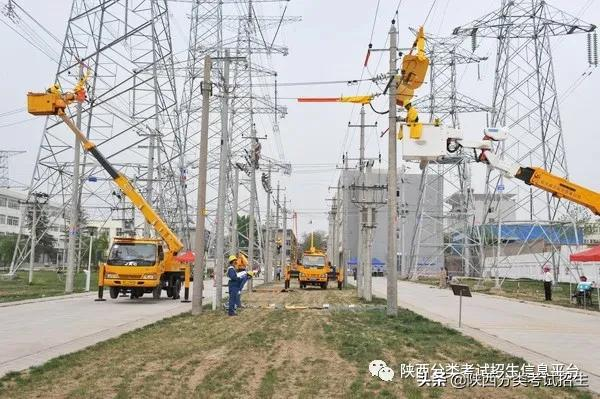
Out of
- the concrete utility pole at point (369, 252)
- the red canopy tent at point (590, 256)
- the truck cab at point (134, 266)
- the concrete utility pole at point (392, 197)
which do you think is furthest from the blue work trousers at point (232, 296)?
the red canopy tent at point (590, 256)

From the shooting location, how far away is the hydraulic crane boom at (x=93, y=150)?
85.8 ft

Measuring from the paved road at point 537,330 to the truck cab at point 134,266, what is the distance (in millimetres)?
11493

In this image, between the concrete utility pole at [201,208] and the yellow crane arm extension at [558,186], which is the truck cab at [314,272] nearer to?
the concrete utility pole at [201,208]

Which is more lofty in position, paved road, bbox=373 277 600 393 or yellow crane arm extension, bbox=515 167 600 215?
yellow crane arm extension, bbox=515 167 600 215

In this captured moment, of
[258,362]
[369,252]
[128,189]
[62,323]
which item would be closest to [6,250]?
[128,189]

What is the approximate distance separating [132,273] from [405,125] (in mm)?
13738

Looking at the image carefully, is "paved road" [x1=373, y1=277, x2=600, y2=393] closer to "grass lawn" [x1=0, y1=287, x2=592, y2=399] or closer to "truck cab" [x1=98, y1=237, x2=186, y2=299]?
"grass lawn" [x1=0, y1=287, x2=592, y2=399]

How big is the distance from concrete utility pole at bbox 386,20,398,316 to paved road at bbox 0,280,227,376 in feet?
23.6

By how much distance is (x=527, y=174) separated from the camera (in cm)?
1966

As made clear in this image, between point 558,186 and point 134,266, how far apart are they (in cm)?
1680

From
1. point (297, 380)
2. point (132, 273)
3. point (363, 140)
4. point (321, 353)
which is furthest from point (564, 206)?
point (297, 380)

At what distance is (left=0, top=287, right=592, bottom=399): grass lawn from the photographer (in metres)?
8.57

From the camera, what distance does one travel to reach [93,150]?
27.5 m

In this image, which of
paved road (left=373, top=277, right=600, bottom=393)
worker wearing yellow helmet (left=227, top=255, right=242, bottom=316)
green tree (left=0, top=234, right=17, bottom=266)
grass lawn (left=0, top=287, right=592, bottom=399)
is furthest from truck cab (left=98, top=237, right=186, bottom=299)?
green tree (left=0, top=234, right=17, bottom=266)
